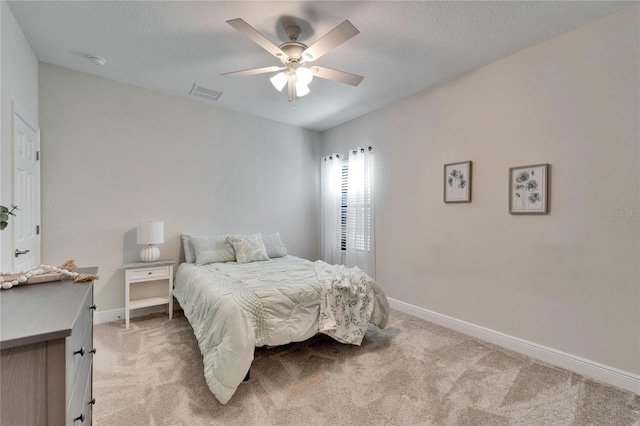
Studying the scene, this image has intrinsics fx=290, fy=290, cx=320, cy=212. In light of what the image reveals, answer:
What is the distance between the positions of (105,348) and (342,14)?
3.50 metres

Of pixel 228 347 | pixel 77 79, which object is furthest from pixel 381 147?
pixel 77 79

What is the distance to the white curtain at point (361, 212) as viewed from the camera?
4152 millimetres

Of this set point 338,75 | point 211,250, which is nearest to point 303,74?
point 338,75

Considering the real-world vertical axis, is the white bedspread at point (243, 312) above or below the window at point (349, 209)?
below

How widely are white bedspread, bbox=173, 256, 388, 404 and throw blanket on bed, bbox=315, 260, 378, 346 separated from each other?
7 centimetres

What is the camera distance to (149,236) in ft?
10.6

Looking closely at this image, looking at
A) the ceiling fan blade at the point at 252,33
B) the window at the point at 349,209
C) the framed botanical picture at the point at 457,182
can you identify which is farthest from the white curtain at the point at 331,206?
the ceiling fan blade at the point at 252,33

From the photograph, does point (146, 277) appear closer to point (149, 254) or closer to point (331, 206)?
point (149, 254)

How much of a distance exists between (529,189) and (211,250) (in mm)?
3474

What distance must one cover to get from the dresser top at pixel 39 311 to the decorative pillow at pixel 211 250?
7.12ft

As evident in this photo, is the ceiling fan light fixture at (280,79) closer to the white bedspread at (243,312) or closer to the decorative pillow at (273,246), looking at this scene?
the white bedspread at (243,312)

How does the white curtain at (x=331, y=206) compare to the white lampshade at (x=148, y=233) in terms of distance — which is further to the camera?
the white curtain at (x=331, y=206)

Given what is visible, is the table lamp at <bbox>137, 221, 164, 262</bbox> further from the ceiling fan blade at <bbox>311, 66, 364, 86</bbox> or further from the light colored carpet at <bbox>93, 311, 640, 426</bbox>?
the ceiling fan blade at <bbox>311, 66, 364, 86</bbox>

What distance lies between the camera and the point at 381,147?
A: 4035mm
